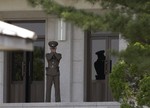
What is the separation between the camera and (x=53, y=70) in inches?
652

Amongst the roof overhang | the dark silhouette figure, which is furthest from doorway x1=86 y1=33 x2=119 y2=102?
the roof overhang

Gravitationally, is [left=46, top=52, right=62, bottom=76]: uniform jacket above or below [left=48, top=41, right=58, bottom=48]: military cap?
below

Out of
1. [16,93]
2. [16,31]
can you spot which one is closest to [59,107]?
[16,93]

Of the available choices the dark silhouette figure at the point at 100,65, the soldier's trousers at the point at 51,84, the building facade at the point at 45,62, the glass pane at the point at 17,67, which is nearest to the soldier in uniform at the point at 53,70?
the soldier's trousers at the point at 51,84

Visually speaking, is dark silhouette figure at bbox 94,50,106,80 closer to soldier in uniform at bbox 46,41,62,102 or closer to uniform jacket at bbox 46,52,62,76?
soldier in uniform at bbox 46,41,62,102

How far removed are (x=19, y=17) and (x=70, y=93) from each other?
2887mm

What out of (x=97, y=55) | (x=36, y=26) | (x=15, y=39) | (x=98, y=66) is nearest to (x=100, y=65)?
(x=98, y=66)

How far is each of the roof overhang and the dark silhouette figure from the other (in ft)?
43.8

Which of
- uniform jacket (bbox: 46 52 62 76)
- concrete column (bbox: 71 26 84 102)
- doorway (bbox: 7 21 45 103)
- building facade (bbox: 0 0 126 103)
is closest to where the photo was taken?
uniform jacket (bbox: 46 52 62 76)

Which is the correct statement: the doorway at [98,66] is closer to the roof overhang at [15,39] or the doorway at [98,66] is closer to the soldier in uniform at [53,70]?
the soldier in uniform at [53,70]

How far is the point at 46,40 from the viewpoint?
1841 centimetres

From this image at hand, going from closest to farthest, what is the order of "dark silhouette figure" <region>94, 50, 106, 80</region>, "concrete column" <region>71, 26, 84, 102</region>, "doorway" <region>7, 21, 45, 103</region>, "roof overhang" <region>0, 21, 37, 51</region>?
"roof overhang" <region>0, 21, 37, 51</region> < "concrete column" <region>71, 26, 84, 102</region> < "dark silhouette figure" <region>94, 50, 106, 80</region> < "doorway" <region>7, 21, 45, 103</region>

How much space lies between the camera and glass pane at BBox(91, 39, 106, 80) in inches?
730

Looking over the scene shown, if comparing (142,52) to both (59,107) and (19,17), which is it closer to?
(59,107)
